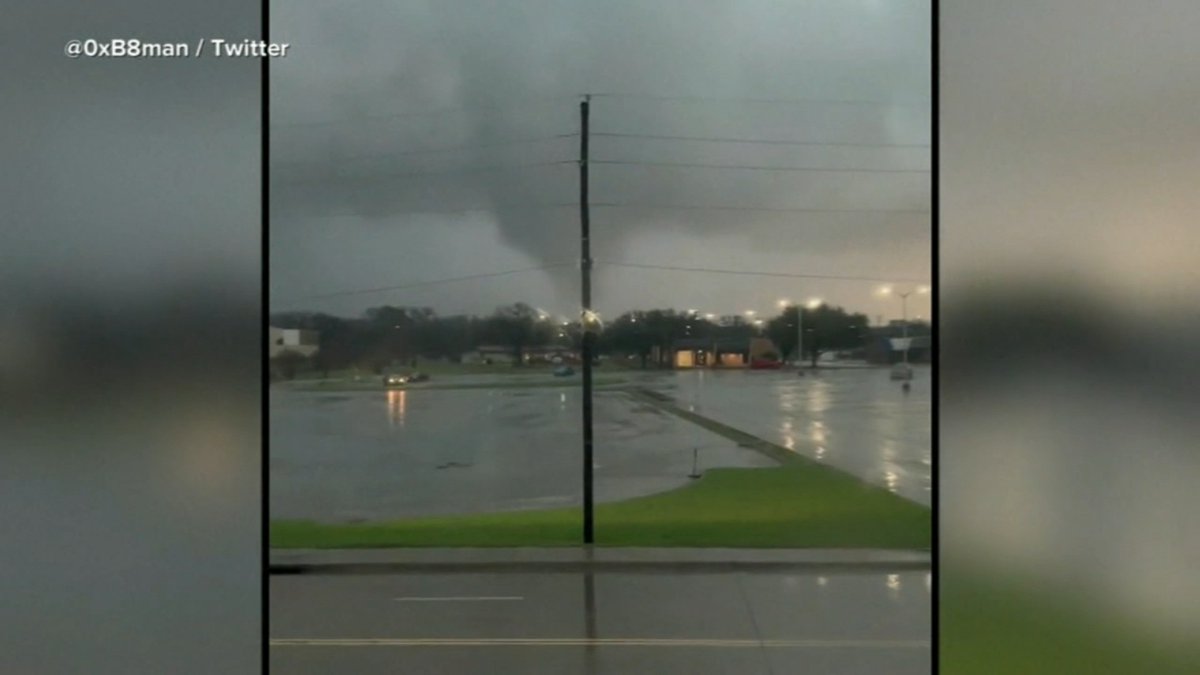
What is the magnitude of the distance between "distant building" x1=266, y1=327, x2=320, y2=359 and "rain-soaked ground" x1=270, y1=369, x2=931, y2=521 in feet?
0.37

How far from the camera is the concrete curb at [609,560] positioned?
6.26 feet

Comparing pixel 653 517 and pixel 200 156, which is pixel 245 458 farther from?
pixel 653 517

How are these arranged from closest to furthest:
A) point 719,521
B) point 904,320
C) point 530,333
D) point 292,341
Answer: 1. point 292,341
2. point 904,320
3. point 530,333
4. point 719,521

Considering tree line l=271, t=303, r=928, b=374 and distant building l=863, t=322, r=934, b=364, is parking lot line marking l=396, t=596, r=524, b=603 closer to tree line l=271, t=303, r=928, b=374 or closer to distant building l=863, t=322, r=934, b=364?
tree line l=271, t=303, r=928, b=374

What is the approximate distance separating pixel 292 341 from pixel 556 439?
73 cm

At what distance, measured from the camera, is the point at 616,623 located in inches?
81.0

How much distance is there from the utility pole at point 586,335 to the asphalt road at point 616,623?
0.70ft

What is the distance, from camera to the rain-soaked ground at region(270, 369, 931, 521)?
1759 mm

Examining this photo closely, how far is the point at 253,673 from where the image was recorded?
1416 millimetres

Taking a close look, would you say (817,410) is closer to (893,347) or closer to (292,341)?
(893,347)

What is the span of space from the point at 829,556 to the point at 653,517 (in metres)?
0.48

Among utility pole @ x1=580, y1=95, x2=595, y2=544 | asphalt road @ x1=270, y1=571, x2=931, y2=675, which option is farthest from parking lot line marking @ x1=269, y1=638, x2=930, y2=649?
utility pole @ x1=580, y1=95, x2=595, y2=544

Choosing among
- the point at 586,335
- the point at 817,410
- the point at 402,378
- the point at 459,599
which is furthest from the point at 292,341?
the point at 817,410

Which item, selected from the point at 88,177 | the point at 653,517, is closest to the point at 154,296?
the point at 88,177
